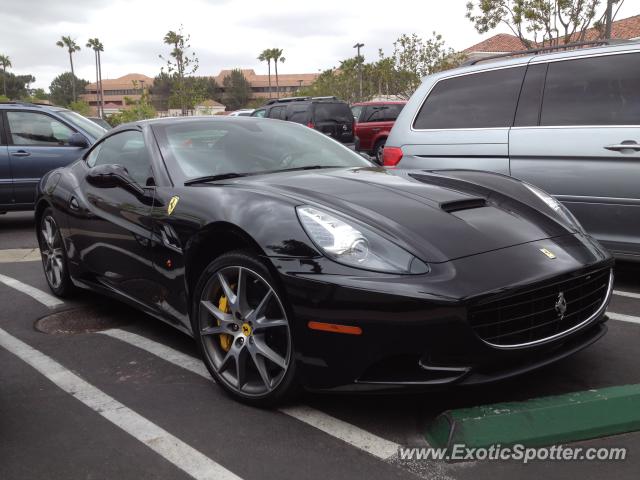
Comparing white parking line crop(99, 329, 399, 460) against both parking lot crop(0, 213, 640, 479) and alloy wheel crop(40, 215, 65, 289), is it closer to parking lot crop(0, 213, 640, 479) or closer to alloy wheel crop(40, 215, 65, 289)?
parking lot crop(0, 213, 640, 479)

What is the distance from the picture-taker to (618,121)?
14.6ft

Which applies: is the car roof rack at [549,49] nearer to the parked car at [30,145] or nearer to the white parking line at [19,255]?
the white parking line at [19,255]

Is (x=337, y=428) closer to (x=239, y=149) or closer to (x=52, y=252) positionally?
(x=239, y=149)

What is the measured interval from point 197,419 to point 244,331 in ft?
1.40

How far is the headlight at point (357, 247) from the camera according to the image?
8.14 feet

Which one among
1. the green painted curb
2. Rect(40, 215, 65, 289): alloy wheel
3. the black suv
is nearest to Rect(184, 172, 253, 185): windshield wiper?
the green painted curb

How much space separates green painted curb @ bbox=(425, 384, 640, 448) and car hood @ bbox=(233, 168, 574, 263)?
0.63m

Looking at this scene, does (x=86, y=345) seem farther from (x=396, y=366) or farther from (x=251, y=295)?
(x=396, y=366)

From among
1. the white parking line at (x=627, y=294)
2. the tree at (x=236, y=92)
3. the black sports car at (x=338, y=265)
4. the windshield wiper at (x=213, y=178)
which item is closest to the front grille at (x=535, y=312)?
the black sports car at (x=338, y=265)

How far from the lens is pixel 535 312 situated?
8.36ft

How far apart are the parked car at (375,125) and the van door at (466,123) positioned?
41.0 ft

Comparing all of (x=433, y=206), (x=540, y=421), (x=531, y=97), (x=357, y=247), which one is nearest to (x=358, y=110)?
(x=531, y=97)

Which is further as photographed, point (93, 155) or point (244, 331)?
point (93, 155)

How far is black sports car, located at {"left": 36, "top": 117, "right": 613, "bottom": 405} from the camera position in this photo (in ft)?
7.91
